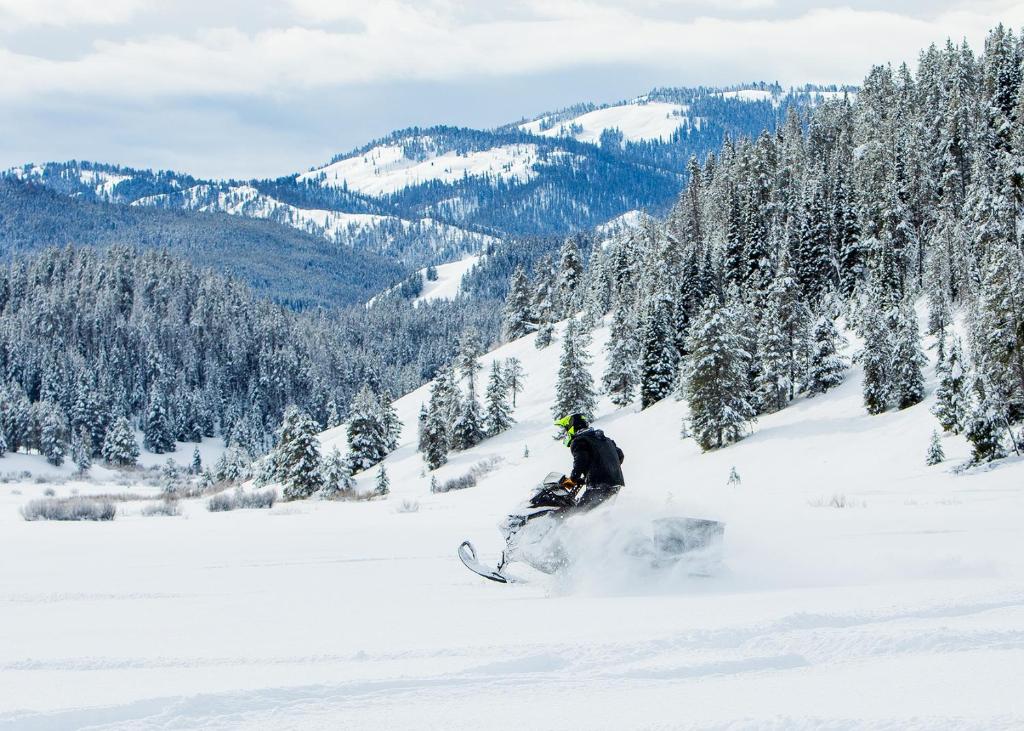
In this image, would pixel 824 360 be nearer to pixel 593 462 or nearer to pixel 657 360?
pixel 657 360

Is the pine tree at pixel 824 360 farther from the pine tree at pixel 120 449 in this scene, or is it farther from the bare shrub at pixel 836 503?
the pine tree at pixel 120 449

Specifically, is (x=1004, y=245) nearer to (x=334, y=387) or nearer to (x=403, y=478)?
(x=403, y=478)

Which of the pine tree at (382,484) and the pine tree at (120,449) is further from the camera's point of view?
the pine tree at (120,449)

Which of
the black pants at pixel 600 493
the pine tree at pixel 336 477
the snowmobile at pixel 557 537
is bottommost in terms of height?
the pine tree at pixel 336 477

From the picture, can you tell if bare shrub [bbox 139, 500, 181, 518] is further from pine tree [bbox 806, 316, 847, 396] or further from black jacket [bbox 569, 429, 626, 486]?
pine tree [bbox 806, 316, 847, 396]

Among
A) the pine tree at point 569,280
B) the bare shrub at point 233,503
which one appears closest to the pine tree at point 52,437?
the pine tree at point 569,280

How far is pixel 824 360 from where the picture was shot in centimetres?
4575

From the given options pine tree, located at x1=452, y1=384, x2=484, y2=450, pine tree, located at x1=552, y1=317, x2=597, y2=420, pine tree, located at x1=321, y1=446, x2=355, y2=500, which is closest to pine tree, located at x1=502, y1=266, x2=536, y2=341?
pine tree, located at x1=452, y1=384, x2=484, y2=450

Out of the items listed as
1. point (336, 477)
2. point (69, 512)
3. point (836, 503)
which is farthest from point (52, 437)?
point (836, 503)

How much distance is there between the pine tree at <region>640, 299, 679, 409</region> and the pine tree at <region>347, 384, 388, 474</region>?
71.9ft

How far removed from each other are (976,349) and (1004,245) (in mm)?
3243

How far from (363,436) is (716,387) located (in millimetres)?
31150

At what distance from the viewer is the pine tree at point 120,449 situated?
105m

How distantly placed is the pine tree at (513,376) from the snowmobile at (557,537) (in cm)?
6768
